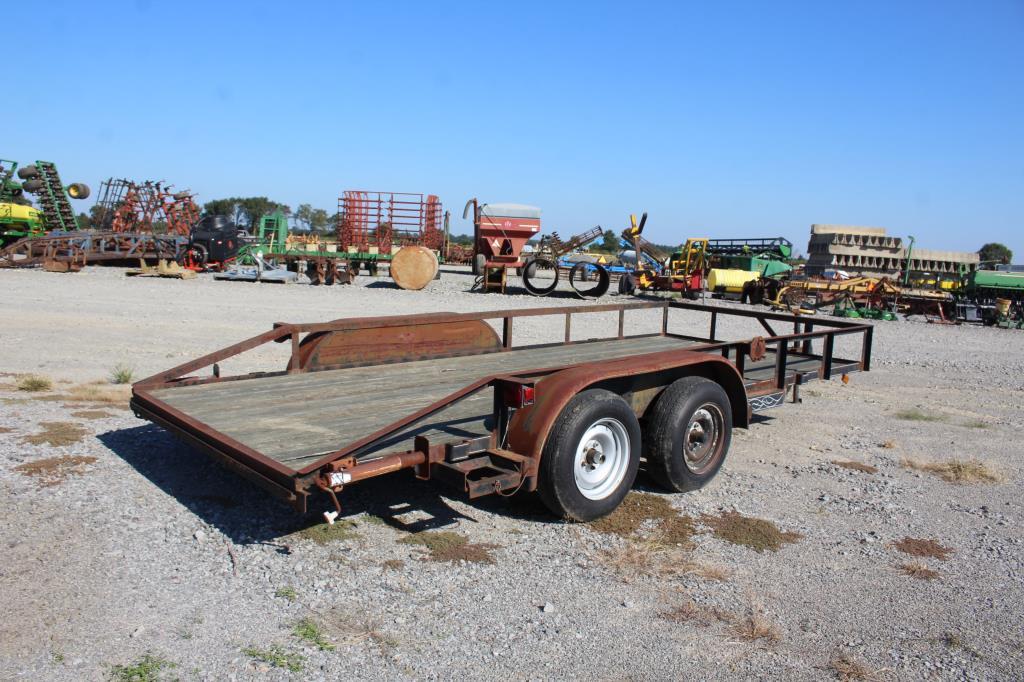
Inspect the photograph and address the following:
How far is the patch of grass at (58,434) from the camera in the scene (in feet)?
20.2

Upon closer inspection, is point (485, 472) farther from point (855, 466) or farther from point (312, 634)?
point (855, 466)

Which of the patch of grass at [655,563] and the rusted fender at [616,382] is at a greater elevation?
the rusted fender at [616,382]

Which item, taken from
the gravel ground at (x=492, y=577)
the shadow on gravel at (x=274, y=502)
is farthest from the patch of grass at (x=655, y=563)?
the shadow on gravel at (x=274, y=502)

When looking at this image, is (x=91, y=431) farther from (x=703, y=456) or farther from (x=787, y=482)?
(x=787, y=482)

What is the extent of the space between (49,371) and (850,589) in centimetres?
883

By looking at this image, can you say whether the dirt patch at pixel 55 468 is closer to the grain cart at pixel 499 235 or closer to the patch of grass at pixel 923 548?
the patch of grass at pixel 923 548

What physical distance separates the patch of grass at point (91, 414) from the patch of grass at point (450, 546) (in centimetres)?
397

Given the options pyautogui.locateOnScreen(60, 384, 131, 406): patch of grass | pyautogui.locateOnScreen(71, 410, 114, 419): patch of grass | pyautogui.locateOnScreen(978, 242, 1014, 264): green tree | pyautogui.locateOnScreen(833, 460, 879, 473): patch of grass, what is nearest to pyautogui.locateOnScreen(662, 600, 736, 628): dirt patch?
pyautogui.locateOnScreen(833, 460, 879, 473): patch of grass

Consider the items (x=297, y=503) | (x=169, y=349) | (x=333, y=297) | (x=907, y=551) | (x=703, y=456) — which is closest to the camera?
(x=297, y=503)

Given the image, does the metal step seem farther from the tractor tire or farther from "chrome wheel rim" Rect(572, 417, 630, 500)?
the tractor tire

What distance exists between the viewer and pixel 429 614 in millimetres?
3729

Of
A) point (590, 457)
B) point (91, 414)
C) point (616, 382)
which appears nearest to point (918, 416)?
point (616, 382)

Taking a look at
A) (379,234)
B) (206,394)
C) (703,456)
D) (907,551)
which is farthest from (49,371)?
(379,234)

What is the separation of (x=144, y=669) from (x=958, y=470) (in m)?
6.13
